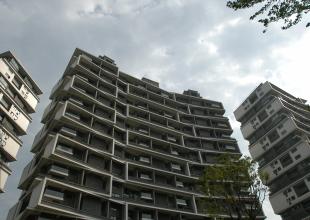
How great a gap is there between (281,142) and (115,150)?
1376 inches

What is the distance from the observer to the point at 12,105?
1561 inches

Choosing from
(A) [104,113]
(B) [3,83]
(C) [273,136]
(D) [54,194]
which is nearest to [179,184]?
(A) [104,113]

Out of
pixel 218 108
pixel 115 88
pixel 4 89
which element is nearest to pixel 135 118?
pixel 115 88

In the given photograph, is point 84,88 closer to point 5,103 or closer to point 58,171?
point 5,103

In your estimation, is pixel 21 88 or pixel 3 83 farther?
Answer: pixel 21 88

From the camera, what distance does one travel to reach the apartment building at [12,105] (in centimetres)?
3594

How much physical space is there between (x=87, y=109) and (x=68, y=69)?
11.2 meters

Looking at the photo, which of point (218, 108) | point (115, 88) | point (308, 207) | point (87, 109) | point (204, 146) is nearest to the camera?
point (87, 109)

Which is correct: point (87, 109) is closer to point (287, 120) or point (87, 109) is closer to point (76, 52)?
point (76, 52)

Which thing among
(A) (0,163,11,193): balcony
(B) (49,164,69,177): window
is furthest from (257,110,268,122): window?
(A) (0,163,11,193): balcony

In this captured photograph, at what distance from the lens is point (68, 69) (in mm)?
54000

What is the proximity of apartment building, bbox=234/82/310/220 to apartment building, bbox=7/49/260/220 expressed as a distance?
7.25m

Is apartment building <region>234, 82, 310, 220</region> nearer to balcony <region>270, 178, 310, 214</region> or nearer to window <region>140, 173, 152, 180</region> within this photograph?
balcony <region>270, 178, 310, 214</region>

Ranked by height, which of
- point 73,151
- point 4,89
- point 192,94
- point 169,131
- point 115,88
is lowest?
point 73,151
